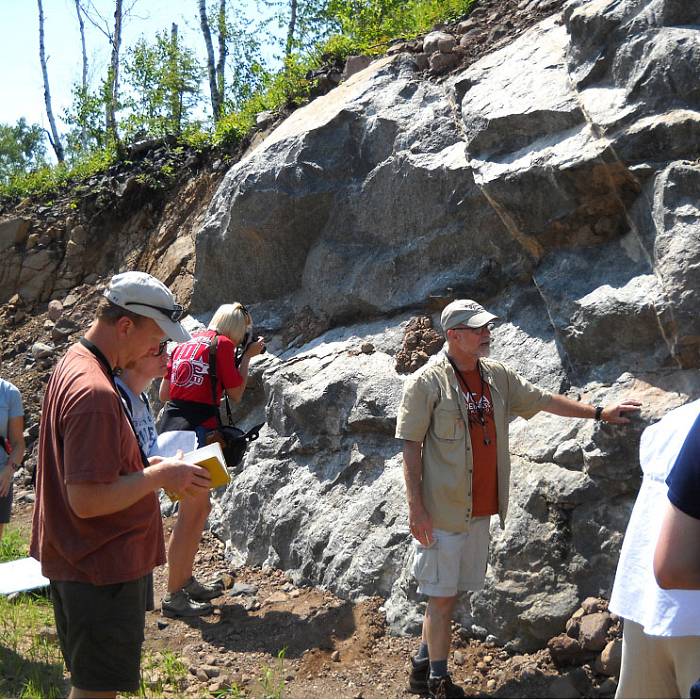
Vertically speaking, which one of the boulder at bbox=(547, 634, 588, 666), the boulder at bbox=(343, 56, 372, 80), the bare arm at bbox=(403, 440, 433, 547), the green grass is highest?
the boulder at bbox=(343, 56, 372, 80)

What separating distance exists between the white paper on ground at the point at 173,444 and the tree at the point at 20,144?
2857 centimetres

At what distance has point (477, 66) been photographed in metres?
7.04

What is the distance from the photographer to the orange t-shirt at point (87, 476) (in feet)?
9.30

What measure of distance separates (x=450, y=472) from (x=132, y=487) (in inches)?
79.2

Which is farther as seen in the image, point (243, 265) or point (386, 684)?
point (243, 265)

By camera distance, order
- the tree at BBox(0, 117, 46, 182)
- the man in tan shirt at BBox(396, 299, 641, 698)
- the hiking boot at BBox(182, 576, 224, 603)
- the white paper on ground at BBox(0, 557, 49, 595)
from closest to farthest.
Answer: the man in tan shirt at BBox(396, 299, 641, 698), the hiking boot at BBox(182, 576, 224, 603), the white paper on ground at BBox(0, 557, 49, 595), the tree at BBox(0, 117, 46, 182)

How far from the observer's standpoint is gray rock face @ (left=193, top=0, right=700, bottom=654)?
4941mm

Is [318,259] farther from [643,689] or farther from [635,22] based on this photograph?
[643,689]

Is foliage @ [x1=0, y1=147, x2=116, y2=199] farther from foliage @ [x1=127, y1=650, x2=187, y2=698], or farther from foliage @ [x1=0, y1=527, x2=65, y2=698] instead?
foliage @ [x1=127, y1=650, x2=187, y2=698]

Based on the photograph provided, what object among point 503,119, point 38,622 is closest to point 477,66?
point 503,119

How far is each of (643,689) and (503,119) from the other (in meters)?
4.36

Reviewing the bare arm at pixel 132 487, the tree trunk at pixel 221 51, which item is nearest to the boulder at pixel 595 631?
the bare arm at pixel 132 487

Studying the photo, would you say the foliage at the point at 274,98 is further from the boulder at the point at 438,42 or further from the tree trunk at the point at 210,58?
the tree trunk at the point at 210,58

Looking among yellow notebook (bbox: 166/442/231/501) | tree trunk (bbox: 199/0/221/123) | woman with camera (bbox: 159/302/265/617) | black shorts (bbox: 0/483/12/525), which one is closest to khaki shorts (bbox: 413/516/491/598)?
yellow notebook (bbox: 166/442/231/501)
